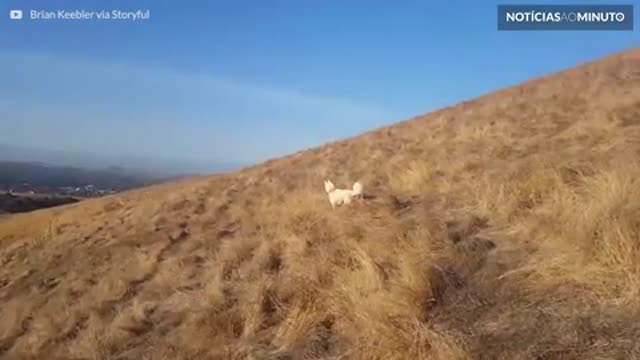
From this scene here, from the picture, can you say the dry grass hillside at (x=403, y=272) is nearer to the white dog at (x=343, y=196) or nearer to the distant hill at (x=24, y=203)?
the white dog at (x=343, y=196)

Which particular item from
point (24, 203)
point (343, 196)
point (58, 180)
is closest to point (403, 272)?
point (343, 196)

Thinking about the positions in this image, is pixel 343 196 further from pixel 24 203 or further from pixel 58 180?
pixel 58 180

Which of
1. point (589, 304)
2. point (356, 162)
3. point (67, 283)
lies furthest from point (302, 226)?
point (356, 162)

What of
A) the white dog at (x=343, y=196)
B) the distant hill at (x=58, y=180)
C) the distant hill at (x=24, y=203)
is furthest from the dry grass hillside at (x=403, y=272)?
the distant hill at (x=58, y=180)

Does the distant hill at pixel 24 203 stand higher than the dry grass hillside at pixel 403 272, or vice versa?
the dry grass hillside at pixel 403 272

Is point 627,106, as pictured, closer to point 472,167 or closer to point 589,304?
point 472,167

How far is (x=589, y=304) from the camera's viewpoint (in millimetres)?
4242

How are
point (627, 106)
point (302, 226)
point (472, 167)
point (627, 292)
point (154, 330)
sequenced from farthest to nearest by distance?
point (627, 106) < point (472, 167) < point (302, 226) < point (154, 330) < point (627, 292)

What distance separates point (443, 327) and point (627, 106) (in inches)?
305

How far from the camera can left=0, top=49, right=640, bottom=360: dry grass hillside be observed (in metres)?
4.36

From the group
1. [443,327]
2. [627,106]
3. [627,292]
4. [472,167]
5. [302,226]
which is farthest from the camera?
[627,106]

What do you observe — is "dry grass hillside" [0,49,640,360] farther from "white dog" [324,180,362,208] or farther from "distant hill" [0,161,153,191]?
"distant hill" [0,161,153,191]

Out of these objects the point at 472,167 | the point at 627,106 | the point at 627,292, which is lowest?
the point at 627,292

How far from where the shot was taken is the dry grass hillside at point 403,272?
4359 mm
